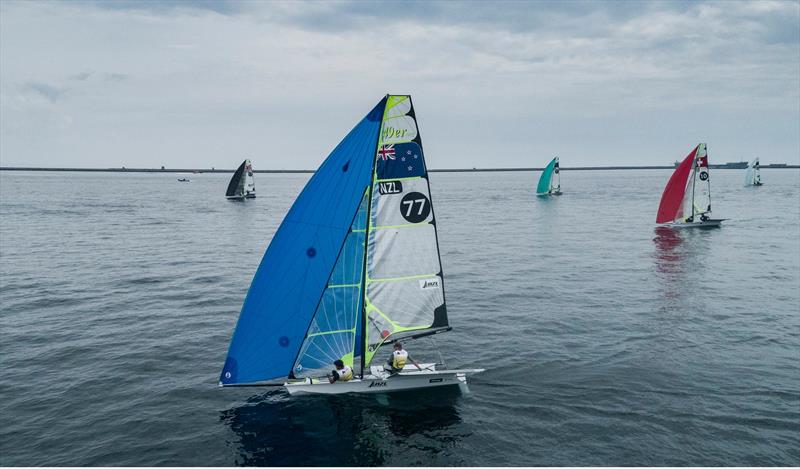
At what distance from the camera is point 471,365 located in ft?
91.2

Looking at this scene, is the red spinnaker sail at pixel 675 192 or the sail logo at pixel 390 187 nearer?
the sail logo at pixel 390 187

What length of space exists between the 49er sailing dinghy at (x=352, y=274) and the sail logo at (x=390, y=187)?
0.04 metres

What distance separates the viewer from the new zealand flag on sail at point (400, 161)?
69.1 feet

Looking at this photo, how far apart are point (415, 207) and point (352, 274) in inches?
144

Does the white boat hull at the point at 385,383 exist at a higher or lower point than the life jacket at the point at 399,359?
lower

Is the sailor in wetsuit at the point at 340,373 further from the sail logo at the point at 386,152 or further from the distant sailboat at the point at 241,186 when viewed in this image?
the distant sailboat at the point at 241,186

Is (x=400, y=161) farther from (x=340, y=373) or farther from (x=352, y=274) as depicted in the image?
(x=340, y=373)

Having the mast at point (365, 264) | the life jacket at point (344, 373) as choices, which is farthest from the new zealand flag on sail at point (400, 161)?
the life jacket at point (344, 373)

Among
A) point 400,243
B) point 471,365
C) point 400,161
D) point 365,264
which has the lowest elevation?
point 471,365

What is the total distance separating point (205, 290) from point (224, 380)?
23.6 m

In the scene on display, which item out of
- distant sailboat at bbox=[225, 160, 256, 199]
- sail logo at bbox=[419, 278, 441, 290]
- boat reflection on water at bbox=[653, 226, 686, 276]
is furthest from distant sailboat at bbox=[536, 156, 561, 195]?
sail logo at bbox=[419, 278, 441, 290]

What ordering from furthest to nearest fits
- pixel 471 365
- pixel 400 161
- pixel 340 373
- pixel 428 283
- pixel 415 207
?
pixel 471 365 → pixel 428 283 → pixel 340 373 → pixel 415 207 → pixel 400 161

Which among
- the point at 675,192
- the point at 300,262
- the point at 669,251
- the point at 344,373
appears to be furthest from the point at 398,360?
the point at 675,192

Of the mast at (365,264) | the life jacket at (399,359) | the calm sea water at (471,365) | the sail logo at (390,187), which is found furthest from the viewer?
the life jacket at (399,359)
